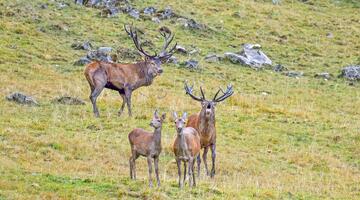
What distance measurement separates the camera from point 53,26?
107 feet

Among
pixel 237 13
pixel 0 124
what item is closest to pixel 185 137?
pixel 0 124

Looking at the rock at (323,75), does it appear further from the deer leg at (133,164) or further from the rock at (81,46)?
the deer leg at (133,164)

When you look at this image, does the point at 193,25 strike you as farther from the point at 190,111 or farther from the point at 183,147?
the point at 183,147

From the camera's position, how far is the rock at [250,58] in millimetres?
31688

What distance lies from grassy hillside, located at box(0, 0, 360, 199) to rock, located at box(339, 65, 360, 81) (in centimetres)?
90

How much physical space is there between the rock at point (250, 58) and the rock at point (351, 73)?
3.31 meters

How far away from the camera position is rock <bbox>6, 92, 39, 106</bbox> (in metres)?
20.5


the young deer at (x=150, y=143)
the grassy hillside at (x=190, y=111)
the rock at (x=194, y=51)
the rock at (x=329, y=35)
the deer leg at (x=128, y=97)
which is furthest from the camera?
the rock at (x=329, y=35)

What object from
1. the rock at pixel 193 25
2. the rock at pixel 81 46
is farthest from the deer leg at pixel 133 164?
the rock at pixel 193 25

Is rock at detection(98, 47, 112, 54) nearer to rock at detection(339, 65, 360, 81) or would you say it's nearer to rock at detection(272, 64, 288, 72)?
rock at detection(272, 64, 288, 72)

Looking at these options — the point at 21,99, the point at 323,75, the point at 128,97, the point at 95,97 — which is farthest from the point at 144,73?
the point at 323,75

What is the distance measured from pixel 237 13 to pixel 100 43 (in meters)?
12.5

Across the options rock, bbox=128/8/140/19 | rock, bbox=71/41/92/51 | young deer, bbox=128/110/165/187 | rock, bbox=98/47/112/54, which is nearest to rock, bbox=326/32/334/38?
rock, bbox=128/8/140/19

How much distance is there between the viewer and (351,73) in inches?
1220
